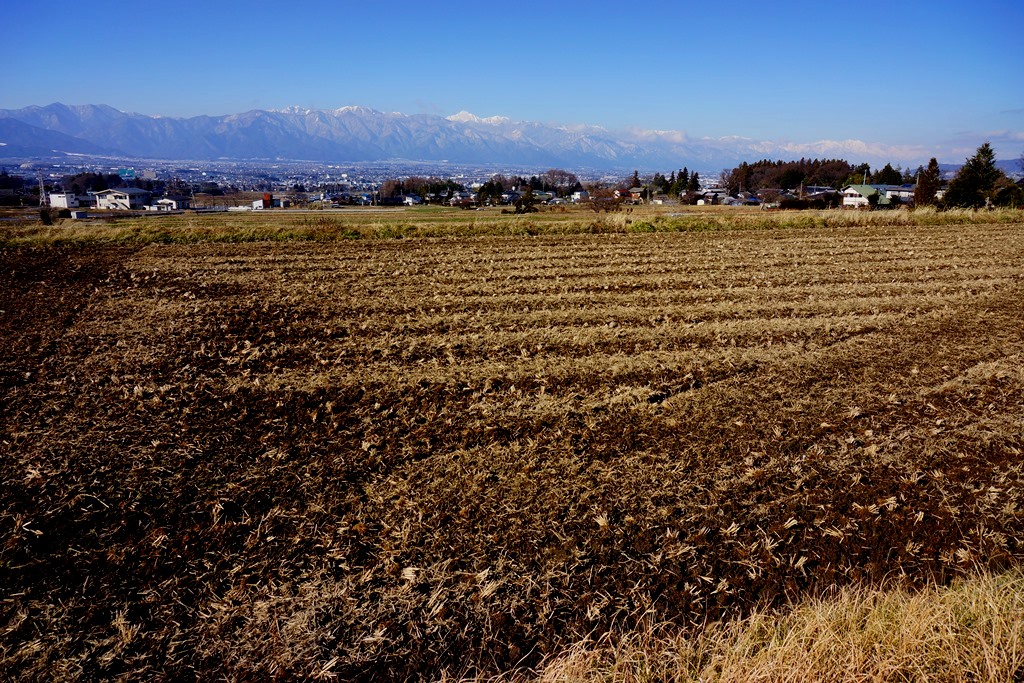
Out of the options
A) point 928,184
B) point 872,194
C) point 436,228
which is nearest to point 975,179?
point 928,184

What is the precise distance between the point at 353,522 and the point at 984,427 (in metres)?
6.91

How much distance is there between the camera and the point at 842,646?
129 inches

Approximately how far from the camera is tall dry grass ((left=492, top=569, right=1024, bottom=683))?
10.2 feet

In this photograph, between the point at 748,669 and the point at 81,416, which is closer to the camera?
the point at 748,669

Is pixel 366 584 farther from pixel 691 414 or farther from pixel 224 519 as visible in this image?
pixel 691 414

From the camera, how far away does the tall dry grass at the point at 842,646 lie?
3.11m

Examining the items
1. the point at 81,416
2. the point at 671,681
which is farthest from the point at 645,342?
the point at 81,416

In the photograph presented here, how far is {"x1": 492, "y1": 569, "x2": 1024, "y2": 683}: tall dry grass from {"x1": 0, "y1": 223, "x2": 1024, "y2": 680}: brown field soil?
28cm

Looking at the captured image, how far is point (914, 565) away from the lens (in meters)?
4.40

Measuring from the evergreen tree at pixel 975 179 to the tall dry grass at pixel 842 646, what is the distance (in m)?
55.4

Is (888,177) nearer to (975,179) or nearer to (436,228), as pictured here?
(975,179)

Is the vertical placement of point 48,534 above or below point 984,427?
below

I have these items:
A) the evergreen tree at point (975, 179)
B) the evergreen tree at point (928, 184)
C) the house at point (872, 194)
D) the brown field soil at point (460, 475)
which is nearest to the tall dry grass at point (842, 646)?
the brown field soil at point (460, 475)

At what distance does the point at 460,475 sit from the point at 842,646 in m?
3.22
